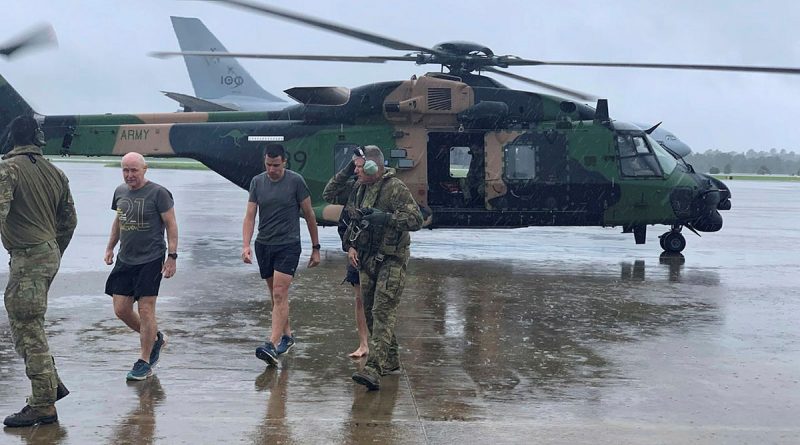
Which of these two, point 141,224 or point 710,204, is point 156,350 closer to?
point 141,224

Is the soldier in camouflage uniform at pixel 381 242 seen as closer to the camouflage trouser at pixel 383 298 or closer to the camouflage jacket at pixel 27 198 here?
the camouflage trouser at pixel 383 298

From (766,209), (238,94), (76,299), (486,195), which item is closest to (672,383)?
(76,299)

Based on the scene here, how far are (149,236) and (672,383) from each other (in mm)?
3634

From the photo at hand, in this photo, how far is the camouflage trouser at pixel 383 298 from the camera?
617 cm

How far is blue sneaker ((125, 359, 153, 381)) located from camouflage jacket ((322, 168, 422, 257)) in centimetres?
153

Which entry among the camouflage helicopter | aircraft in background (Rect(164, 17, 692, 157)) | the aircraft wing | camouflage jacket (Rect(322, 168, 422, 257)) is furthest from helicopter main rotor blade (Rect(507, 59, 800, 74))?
aircraft in background (Rect(164, 17, 692, 157))

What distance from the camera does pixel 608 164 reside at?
14.0 meters

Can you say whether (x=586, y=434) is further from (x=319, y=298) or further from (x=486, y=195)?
(x=486, y=195)

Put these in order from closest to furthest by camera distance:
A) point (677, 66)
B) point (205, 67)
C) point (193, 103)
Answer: point (677, 66), point (193, 103), point (205, 67)

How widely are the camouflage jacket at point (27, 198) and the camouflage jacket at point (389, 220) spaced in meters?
1.94

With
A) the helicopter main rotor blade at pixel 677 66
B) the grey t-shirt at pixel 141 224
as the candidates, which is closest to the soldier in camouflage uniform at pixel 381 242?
the grey t-shirt at pixel 141 224

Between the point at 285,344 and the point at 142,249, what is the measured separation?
131 cm

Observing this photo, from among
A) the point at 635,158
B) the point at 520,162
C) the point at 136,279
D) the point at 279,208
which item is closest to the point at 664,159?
the point at 635,158

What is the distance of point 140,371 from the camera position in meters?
5.98
